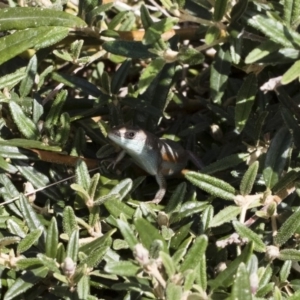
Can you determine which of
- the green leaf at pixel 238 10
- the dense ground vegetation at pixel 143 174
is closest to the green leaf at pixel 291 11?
the dense ground vegetation at pixel 143 174

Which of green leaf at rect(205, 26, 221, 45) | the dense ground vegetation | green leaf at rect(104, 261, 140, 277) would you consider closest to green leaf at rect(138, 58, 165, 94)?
the dense ground vegetation

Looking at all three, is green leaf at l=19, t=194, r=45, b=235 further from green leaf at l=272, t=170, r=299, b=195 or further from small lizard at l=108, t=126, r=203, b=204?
green leaf at l=272, t=170, r=299, b=195

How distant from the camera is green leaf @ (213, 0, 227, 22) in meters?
2.72

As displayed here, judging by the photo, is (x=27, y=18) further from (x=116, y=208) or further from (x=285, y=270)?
(x=285, y=270)

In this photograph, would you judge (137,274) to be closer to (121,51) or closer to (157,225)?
(157,225)

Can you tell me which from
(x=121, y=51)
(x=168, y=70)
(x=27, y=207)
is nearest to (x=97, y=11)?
(x=121, y=51)

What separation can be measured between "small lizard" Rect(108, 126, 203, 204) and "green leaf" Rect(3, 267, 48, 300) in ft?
2.38

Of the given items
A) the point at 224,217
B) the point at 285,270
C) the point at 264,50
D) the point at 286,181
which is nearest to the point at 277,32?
the point at 264,50

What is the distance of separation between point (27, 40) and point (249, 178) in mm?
1230

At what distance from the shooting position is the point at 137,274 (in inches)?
90.0

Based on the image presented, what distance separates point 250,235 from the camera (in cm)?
261

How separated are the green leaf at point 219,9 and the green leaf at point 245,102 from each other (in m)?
0.33

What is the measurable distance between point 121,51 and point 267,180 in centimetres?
91

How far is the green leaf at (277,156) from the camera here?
2818mm
